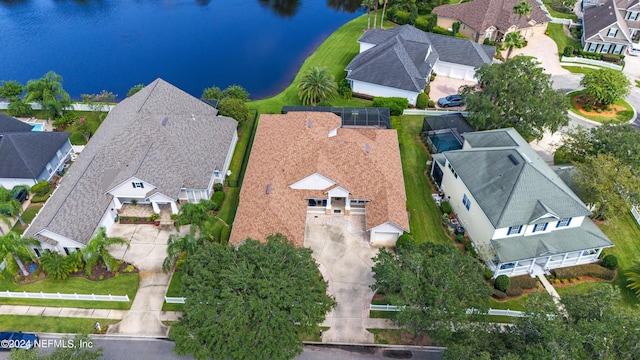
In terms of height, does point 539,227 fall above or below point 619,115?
below

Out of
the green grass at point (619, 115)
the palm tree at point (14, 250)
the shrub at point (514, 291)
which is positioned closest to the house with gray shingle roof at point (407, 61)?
the green grass at point (619, 115)

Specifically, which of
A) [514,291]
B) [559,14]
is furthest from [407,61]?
[559,14]

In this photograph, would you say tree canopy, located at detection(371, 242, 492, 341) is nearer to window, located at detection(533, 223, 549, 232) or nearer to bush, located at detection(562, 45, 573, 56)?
window, located at detection(533, 223, 549, 232)

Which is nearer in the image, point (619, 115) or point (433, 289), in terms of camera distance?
point (433, 289)

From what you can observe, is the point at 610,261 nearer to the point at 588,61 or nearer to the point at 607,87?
the point at 607,87

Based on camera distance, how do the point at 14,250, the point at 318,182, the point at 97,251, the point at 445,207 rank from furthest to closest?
the point at 445,207 < the point at 318,182 < the point at 97,251 < the point at 14,250

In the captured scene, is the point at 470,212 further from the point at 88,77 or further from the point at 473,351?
the point at 88,77
